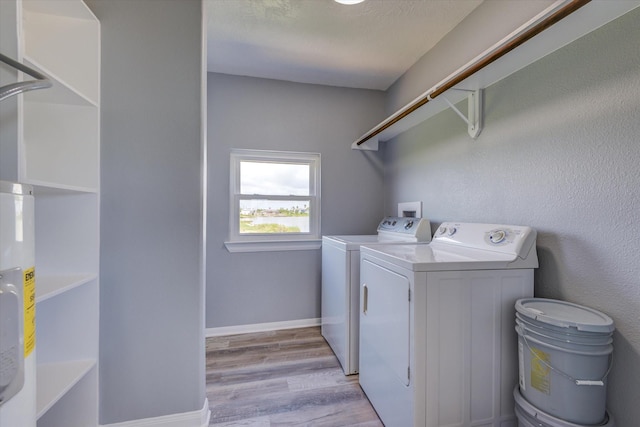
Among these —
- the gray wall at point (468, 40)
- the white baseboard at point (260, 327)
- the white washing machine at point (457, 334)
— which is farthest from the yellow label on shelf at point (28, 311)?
the gray wall at point (468, 40)

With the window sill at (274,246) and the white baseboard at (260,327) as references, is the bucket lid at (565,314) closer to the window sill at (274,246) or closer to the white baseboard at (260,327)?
the window sill at (274,246)

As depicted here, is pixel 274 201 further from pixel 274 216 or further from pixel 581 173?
pixel 581 173

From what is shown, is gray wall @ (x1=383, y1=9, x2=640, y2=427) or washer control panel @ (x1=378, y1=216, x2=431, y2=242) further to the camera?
washer control panel @ (x1=378, y1=216, x2=431, y2=242)

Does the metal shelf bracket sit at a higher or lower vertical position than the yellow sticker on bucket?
higher

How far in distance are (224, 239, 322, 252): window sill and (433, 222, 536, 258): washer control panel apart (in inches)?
50.7

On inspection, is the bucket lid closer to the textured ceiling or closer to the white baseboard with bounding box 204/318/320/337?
the textured ceiling

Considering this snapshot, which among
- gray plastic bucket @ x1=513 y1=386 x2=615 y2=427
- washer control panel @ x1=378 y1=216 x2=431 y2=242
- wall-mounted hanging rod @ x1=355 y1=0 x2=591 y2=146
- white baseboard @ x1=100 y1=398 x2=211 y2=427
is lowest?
white baseboard @ x1=100 y1=398 x2=211 y2=427

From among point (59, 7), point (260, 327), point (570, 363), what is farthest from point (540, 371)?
point (59, 7)

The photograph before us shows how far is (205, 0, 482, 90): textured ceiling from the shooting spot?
1.81 metres

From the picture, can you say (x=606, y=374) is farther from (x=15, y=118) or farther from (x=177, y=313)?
(x=15, y=118)

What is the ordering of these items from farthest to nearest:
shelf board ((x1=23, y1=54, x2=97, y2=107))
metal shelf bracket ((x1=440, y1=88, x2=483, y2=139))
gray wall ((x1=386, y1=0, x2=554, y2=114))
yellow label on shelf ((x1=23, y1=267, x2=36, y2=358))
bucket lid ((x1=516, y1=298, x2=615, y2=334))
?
metal shelf bracket ((x1=440, y1=88, x2=483, y2=139))
gray wall ((x1=386, y1=0, x2=554, y2=114))
shelf board ((x1=23, y1=54, x2=97, y2=107))
bucket lid ((x1=516, y1=298, x2=615, y2=334))
yellow label on shelf ((x1=23, y1=267, x2=36, y2=358))

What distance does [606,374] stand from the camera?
104cm

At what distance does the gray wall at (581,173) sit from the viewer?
1068 millimetres

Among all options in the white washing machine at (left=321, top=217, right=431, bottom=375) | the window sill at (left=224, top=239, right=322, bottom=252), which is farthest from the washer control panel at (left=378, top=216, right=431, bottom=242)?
the window sill at (left=224, top=239, right=322, bottom=252)
